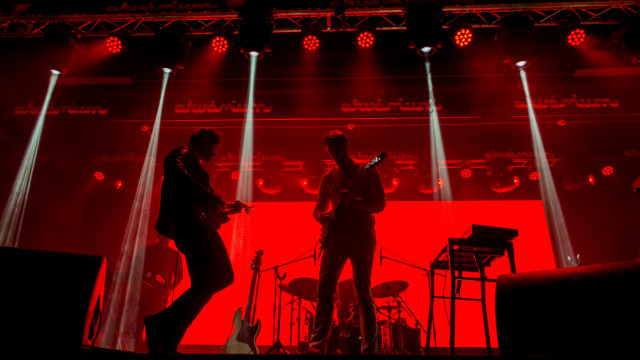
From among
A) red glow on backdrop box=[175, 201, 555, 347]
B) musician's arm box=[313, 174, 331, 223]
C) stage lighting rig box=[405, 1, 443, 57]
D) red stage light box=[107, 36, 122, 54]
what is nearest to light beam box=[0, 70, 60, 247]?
red stage light box=[107, 36, 122, 54]

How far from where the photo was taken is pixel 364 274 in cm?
321

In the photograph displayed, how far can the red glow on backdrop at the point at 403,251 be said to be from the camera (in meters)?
7.02

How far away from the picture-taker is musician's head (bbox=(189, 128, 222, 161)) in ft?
9.95

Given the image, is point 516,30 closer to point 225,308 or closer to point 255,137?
point 255,137

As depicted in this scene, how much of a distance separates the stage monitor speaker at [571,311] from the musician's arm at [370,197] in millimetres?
1322

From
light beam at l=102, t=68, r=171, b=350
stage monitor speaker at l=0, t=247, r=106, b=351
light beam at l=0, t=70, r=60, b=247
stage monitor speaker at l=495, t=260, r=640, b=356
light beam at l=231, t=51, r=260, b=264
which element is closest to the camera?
stage monitor speaker at l=495, t=260, r=640, b=356

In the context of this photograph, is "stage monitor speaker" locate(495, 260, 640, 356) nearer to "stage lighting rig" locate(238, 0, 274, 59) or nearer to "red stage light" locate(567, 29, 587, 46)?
"stage lighting rig" locate(238, 0, 274, 59)

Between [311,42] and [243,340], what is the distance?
402 cm

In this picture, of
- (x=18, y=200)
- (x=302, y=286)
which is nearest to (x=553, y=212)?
(x=302, y=286)

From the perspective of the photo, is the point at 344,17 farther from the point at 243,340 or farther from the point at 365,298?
the point at 243,340

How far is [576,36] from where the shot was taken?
4.86 metres

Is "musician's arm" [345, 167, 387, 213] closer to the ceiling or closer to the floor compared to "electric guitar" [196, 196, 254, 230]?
closer to the ceiling

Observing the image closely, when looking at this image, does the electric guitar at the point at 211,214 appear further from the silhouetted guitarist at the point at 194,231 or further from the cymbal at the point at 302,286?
the cymbal at the point at 302,286

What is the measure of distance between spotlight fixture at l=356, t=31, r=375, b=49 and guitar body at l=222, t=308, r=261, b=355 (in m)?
4.00
